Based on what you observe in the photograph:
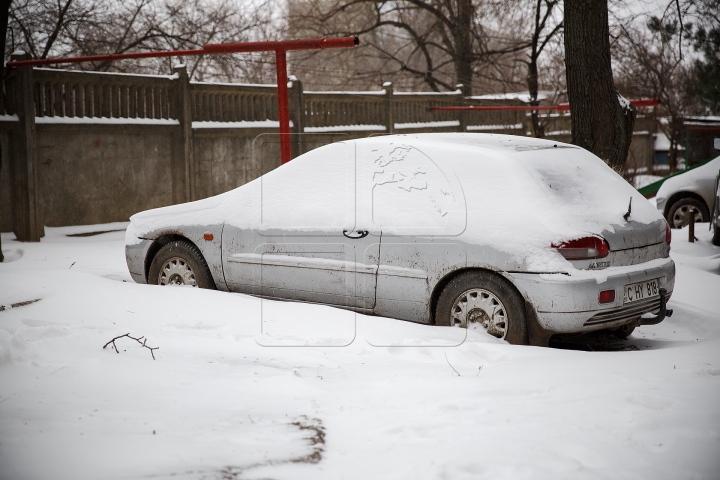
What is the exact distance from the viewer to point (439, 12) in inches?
926

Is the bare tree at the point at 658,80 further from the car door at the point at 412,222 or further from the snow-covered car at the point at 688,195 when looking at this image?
the car door at the point at 412,222

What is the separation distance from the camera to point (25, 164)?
32.5 ft

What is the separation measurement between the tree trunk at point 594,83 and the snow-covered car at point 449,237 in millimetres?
3225

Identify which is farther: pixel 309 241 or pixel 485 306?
pixel 309 241

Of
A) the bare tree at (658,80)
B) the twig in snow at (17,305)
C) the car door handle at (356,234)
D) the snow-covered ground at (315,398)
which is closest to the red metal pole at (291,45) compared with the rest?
the car door handle at (356,234)

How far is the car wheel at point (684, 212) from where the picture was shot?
11562 mm

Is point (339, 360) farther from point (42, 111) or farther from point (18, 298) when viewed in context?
point (42, 111)

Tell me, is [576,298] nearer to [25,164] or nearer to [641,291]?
[641,291]

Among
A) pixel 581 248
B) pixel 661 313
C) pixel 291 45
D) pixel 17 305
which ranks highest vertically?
pixel 291 45

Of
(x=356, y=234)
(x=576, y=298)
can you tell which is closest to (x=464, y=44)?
(x=356, y=234)

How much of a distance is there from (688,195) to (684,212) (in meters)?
0.28

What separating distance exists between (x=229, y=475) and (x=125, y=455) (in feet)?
1.44

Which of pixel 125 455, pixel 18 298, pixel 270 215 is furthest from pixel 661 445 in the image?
pixel 18 298

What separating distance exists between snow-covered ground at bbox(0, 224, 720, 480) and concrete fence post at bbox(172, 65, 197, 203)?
668 cm
